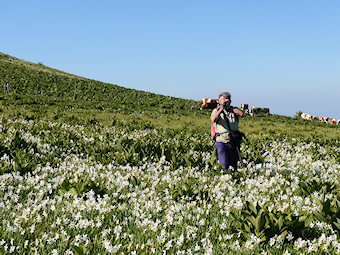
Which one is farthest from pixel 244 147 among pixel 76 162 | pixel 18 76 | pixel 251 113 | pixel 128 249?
pixel 18 76

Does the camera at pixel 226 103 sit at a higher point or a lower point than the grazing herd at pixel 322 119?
lower

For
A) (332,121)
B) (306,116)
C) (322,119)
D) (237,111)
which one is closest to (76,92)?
(306,116)

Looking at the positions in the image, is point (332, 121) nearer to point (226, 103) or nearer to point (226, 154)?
point (226, 154)

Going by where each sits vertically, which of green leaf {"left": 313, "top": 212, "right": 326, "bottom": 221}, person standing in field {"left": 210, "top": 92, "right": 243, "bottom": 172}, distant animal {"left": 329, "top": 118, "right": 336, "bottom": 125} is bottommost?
green leaf {"left": 313, "top": 212, "right": 326, "bottom": 221}

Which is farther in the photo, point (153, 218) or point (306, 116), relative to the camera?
point (306, 116)

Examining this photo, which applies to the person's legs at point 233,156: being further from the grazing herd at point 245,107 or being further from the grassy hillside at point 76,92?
the grassy hillside at point 76,92

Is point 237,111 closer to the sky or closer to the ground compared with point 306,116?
closer to the ground

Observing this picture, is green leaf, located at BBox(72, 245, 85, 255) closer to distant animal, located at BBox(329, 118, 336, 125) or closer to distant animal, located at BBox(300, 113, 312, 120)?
distant animal, located at BBox(329, 118, 336, 125)

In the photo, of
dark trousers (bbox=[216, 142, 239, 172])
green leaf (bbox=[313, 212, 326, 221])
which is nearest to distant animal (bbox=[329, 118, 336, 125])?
dark trousers (bbox=[216, 142, 239, 172])

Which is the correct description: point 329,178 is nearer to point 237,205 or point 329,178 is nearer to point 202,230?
point 237,205

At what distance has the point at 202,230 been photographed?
4.52 m

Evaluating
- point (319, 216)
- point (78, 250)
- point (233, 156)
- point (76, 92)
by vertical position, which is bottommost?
point (78, 250)

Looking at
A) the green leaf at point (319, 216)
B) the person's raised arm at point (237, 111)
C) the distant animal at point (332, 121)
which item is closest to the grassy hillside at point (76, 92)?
the distant animal at point (332, 121)

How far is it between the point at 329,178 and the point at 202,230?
18.6 ft
